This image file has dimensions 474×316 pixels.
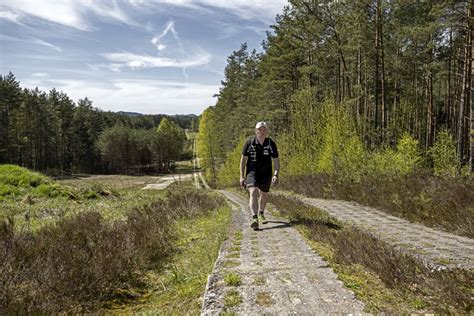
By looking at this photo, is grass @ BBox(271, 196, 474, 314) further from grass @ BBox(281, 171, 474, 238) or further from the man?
grass @ BBox(281, 171, 474, 238)

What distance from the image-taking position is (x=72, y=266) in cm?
495

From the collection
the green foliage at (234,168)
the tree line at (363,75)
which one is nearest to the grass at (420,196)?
the tree line at (363,75)

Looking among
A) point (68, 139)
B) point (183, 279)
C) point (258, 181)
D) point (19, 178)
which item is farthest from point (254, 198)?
point (68, 139)

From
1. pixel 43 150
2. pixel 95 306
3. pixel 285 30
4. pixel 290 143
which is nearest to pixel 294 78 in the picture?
pixel 285 30

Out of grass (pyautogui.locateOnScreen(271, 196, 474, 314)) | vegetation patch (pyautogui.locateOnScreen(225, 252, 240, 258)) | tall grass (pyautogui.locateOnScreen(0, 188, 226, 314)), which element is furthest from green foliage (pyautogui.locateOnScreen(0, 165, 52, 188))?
grass (pyautogui.locateOnScreen(271, 196, 474, 314))

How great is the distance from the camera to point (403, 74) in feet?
106

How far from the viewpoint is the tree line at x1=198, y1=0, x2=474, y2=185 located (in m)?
18.0

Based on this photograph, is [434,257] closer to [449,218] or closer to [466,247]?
[466,247]

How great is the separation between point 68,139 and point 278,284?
91502mm

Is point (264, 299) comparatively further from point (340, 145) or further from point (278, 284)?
point (340, 145)

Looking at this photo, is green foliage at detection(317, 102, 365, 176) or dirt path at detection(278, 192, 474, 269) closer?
dirt path at detection(278, 192, 474, 269)

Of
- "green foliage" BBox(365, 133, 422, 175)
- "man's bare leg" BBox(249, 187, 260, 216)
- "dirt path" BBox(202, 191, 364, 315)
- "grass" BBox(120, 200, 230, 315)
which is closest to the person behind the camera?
"dirt path" BBox(202, 191, 364, 315)

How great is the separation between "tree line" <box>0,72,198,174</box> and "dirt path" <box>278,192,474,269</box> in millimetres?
66407

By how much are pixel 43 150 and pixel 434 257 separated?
279ft
